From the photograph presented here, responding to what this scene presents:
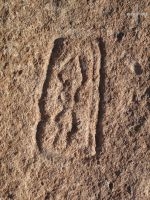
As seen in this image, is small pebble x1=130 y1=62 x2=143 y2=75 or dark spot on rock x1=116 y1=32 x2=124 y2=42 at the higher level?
dark spot on rock x1=116 y1=32 x2=124 y2=42

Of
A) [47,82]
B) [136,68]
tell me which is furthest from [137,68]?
[47,82]

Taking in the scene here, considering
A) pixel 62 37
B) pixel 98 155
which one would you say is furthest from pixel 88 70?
pixel 98 155

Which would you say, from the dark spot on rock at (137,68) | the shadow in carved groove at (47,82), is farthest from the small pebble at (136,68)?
the shadow in carved groove at (47,82)

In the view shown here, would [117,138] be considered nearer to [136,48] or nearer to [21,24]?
[136,48]

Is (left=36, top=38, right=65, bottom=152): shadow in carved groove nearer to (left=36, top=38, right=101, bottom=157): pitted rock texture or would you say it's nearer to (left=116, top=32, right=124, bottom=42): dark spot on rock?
(left=36, top=38, right=101, bottom=157): pitted rock texture

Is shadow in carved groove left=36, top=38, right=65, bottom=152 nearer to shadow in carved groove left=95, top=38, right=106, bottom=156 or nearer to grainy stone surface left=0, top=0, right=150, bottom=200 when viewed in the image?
grainy stone surface left=0, top=0, right=150, bottom=200

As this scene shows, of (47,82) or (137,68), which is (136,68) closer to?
(137,68)

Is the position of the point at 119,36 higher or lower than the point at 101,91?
higher

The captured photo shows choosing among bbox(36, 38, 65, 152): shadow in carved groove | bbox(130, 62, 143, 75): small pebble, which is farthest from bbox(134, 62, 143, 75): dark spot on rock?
bbox(36, 38, 65, 152): shadow in carved groove
